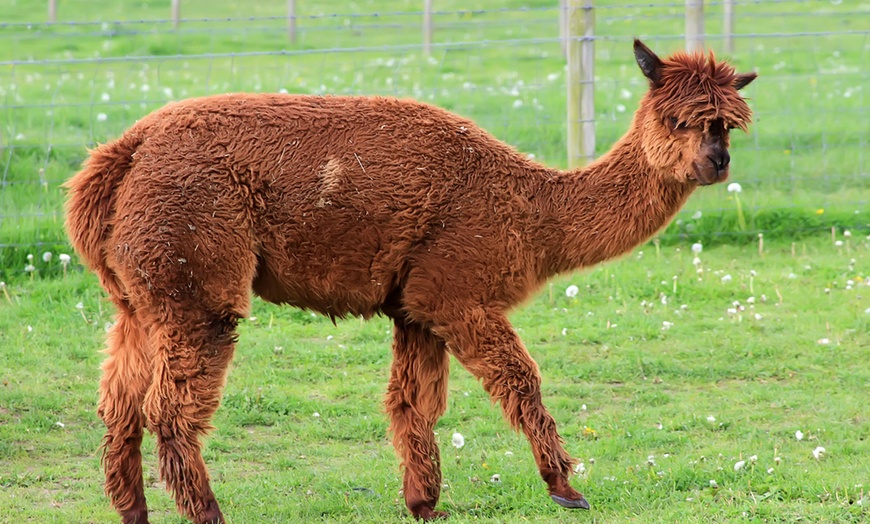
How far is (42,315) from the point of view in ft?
24.7

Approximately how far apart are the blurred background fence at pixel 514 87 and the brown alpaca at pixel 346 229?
3.33m

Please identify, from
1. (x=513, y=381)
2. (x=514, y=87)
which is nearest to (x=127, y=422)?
(x=513, y=381)

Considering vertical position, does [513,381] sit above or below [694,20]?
below

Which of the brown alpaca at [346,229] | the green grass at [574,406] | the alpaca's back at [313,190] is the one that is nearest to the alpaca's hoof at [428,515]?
the brown alpaca at [346,229]


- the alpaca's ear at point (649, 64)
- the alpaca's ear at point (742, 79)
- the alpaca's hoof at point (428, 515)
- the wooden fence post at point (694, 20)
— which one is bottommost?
the alpaca's hoof at point (428, 515)

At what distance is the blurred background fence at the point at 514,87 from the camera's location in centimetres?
871

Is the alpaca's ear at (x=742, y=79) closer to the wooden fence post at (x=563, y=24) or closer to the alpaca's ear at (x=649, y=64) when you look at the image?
the alpaca's ear at (x=649, y=64)

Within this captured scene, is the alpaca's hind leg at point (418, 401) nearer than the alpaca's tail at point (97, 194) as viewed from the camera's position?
No

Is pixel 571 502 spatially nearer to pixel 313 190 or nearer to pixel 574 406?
pixel 574 406

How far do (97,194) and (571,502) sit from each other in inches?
94.8

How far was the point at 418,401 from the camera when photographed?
5195 mm

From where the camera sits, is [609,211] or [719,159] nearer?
[719,159]

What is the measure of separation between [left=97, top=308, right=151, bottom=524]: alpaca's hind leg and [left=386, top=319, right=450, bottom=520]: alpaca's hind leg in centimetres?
115

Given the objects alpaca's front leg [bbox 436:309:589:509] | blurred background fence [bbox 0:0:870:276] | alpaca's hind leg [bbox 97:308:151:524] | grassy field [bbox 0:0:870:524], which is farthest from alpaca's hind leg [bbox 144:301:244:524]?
blurred background fence [bbox 0:0:870:276]
